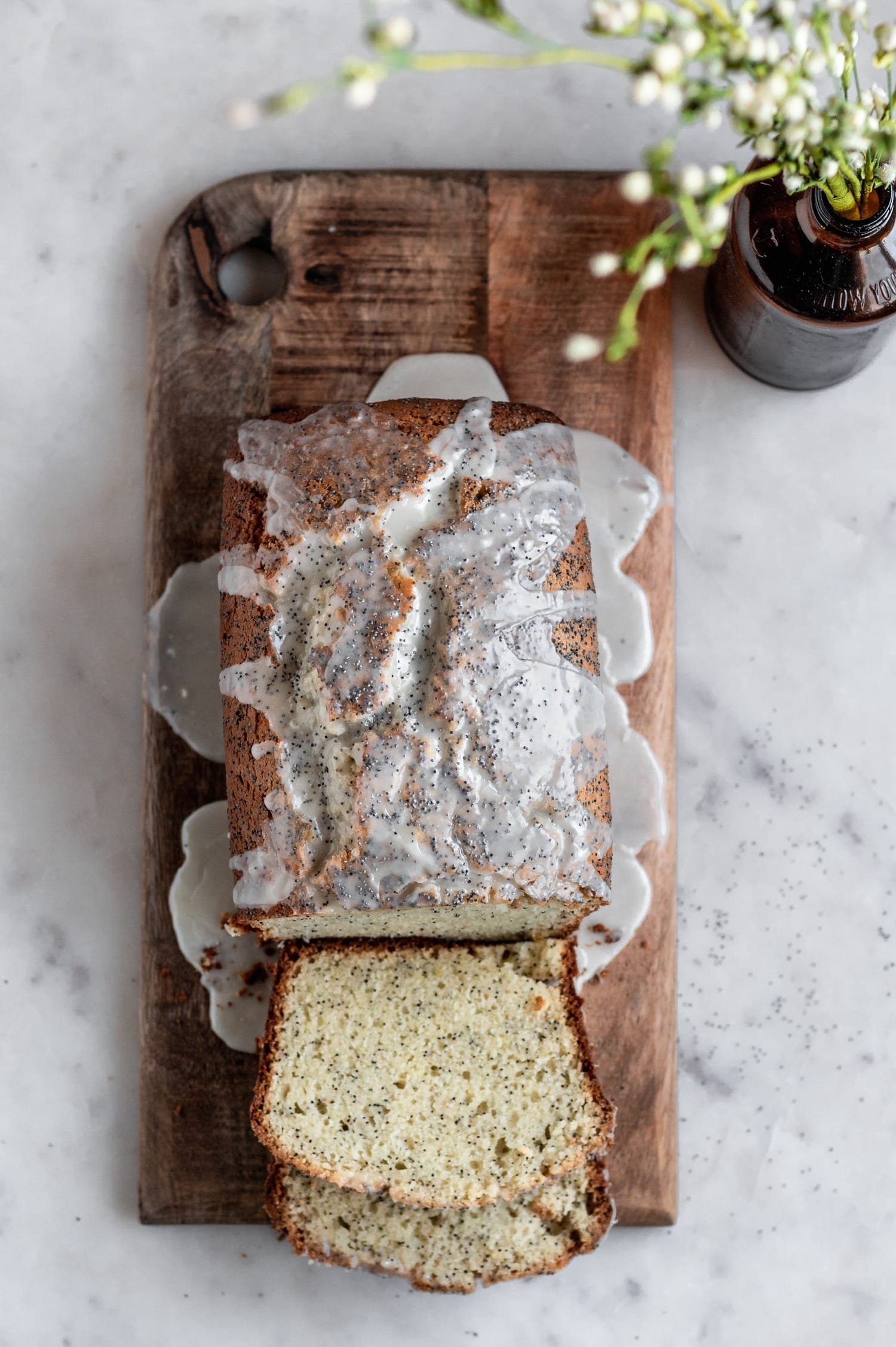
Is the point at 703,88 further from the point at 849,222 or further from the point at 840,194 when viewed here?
the point at 849,222

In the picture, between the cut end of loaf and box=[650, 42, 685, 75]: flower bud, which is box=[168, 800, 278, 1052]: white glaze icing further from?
box=[650, 42, 685, 75]: flower bud

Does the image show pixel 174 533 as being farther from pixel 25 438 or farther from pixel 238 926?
pixel 238 926

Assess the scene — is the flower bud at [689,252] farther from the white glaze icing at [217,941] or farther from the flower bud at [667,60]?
the white glaze icing at [217,941]

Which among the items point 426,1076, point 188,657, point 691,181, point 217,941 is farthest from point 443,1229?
point 691,181

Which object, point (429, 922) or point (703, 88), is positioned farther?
point (429, 922)

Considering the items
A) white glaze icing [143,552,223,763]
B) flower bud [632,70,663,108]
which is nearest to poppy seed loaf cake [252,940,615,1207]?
white glaze icing [143,552,223,763]

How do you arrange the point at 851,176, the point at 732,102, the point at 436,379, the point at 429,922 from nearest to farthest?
the point at 732,102, the point at 851,176, the point at 429,922, the point at 436,379
